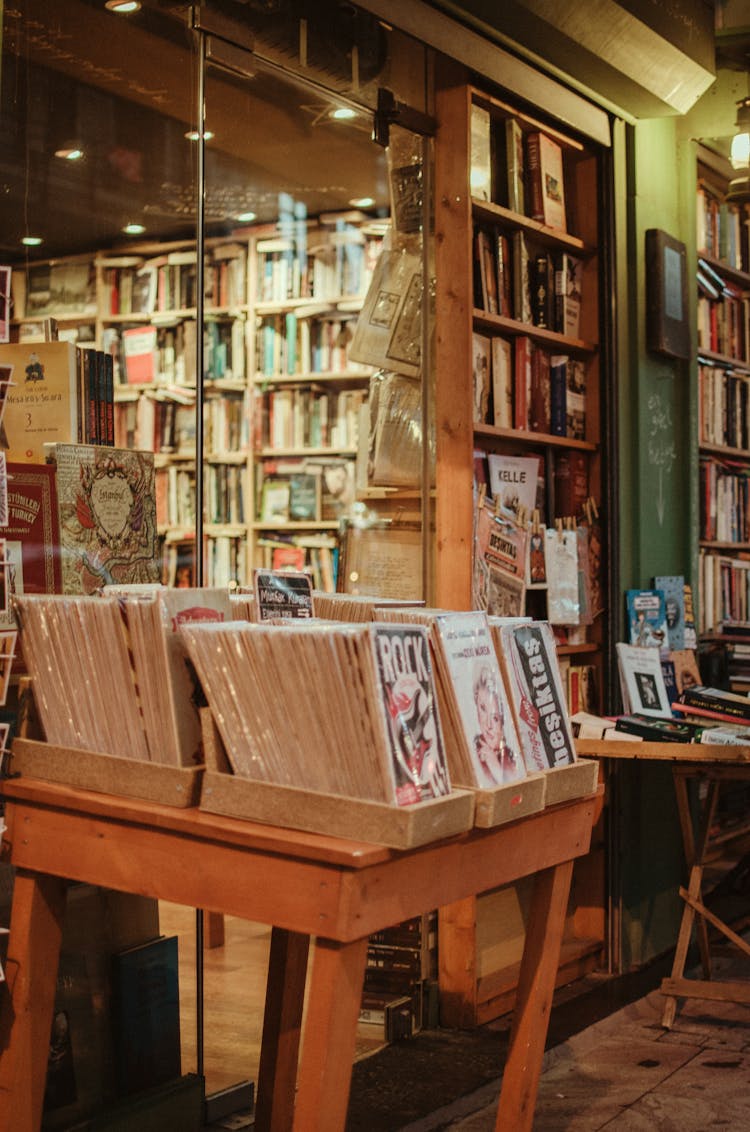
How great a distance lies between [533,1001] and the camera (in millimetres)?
2086

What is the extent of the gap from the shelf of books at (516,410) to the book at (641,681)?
6.7 inches

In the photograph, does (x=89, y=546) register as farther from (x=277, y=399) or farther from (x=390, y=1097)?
(x=277, y=399)

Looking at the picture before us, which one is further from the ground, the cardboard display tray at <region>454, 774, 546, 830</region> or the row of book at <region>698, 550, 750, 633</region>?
the row of book at <region>698, 550, 750, 633</region>

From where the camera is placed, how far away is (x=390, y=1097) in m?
2.91

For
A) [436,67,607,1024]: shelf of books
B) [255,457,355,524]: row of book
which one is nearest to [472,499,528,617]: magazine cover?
[436,67,607,1024]: shelf of books

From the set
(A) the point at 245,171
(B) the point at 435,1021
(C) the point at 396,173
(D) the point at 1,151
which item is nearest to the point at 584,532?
(C) the point at 396,173

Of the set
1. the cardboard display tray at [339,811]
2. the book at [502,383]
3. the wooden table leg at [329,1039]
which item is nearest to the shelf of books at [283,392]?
the book at [502,383]

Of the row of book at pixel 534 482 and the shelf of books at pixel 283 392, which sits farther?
the shelf of books at pixel 283 392

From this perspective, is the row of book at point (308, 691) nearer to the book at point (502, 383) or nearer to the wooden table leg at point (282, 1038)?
the wooden table leg at point (282, 1038)

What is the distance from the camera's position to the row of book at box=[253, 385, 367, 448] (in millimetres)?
5434

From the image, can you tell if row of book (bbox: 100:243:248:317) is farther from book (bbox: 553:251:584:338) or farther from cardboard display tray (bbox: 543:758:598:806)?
cardboard display tray (bbox: 543:758:598:806)

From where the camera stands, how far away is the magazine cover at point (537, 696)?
2.04m

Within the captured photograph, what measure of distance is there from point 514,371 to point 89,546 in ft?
5.71

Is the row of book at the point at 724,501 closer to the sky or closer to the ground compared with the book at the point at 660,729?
closer to the sky
